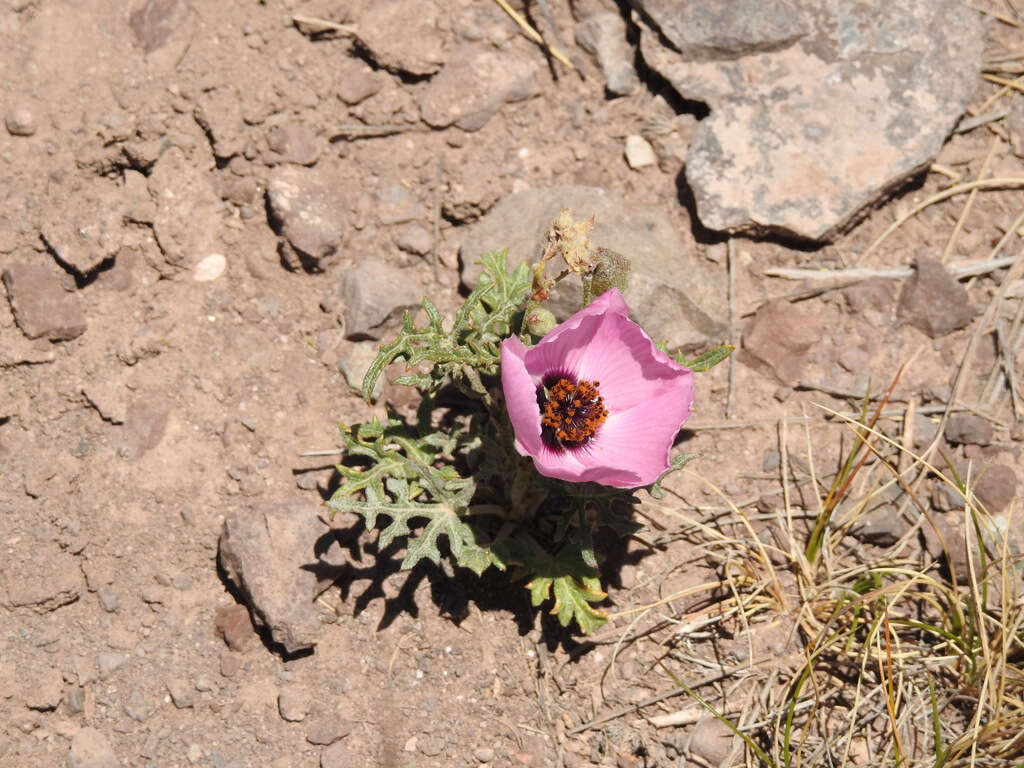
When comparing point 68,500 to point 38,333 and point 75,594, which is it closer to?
point 75,594

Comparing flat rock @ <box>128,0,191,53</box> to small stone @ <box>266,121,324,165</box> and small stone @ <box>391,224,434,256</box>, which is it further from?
small stone @ <box>391,224,434,256</box>

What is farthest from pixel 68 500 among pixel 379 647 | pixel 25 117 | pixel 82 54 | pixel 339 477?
pixel 82 54

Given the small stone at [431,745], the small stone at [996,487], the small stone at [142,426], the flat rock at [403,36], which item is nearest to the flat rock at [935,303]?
the small stone at [996,487]

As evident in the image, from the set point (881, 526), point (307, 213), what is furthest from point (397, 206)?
point (881, 526)

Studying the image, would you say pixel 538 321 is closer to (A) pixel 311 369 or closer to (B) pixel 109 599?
(A) pixel 311 369

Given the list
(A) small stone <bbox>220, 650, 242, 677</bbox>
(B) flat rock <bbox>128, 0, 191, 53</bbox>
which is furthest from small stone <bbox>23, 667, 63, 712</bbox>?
(B) flat rock <bbox>128, 0, 191, 53</bbox>
